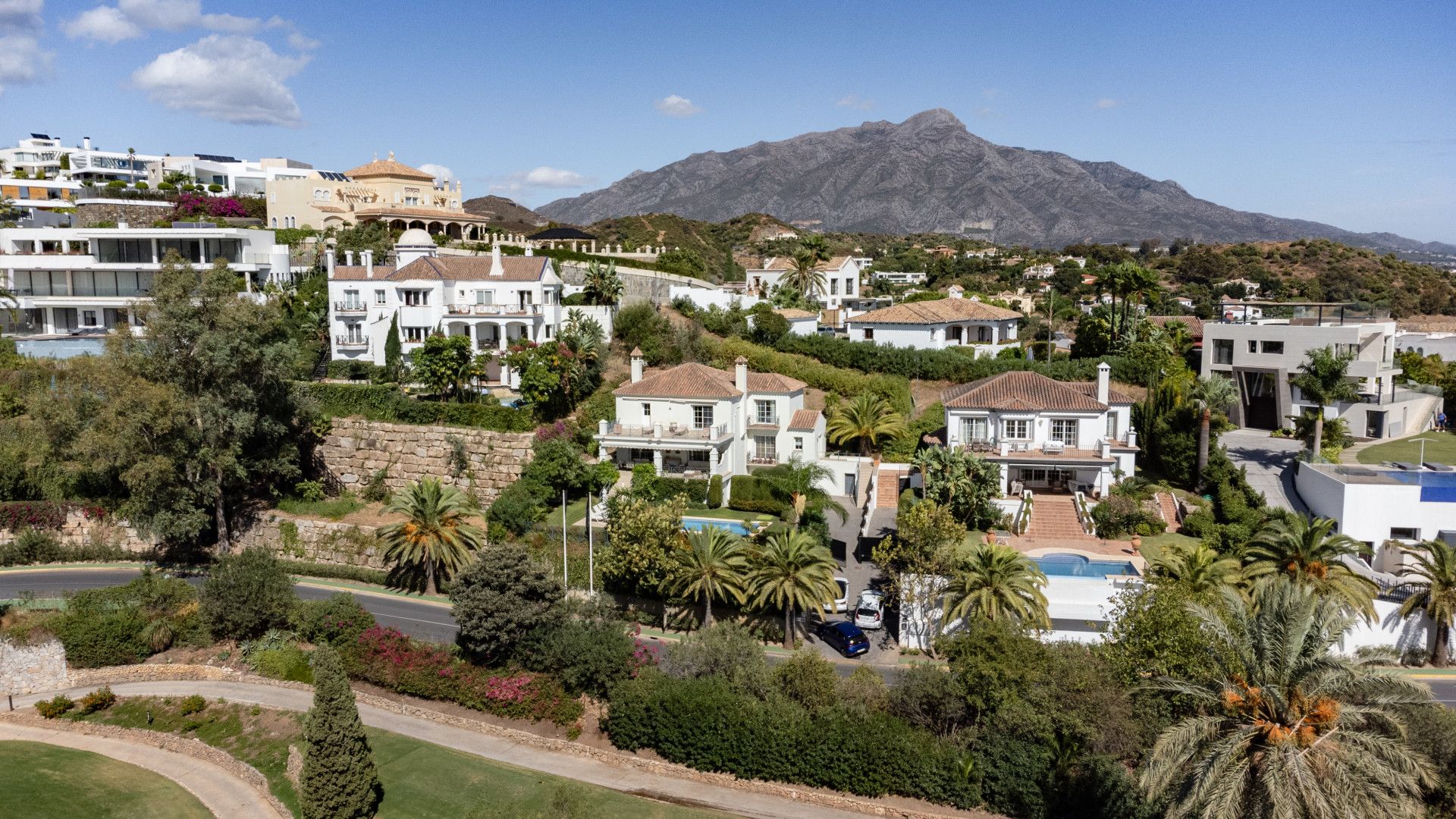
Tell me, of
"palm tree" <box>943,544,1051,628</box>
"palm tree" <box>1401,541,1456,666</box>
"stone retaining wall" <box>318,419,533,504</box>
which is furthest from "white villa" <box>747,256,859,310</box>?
"palm tree" <box>1401,541,1456,666</box>

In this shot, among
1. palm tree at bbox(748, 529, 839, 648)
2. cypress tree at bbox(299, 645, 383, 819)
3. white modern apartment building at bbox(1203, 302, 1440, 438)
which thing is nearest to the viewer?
cypress tree at bbox(299, 645, 383, 819)

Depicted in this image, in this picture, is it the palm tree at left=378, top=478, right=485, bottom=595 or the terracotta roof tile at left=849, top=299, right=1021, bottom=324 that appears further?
the terracotta roof tile at left=849, top=299, right=1021, bottom=324

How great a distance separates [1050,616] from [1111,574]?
102 inches

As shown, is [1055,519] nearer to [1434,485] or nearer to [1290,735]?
[1434,485]

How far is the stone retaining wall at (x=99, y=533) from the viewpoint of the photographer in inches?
A: 1713

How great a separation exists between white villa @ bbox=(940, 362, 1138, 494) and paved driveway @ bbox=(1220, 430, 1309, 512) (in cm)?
532

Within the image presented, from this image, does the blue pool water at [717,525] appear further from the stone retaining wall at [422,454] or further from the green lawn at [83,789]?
the green lawn at [83,789]

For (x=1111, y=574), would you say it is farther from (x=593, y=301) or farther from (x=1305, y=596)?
(x=593, y=301)

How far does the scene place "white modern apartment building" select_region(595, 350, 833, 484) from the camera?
43.0 meters

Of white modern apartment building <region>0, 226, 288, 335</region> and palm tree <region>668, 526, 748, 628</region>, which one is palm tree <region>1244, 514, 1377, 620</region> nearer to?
palm tree <region>668, 526, 748, 628</region>

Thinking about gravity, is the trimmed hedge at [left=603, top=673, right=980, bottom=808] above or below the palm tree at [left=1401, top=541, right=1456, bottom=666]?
below

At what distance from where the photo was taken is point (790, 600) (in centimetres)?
3162

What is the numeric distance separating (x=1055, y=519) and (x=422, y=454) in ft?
94.2

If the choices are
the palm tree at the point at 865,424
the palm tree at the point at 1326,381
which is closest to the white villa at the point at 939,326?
the palm tree at the point at 865,424
